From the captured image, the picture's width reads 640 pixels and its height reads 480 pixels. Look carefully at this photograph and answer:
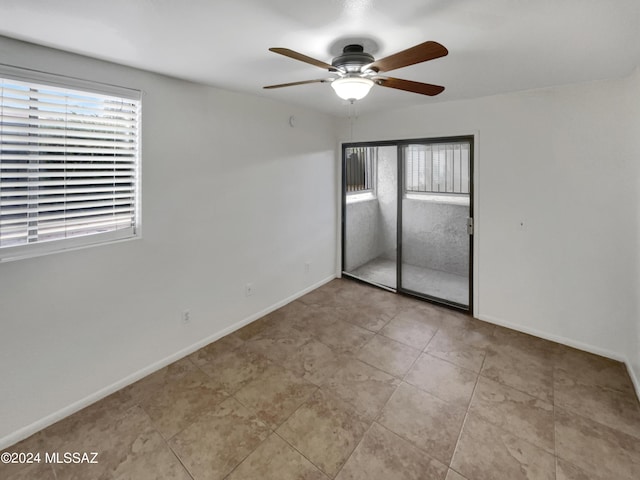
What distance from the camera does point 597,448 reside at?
175cm

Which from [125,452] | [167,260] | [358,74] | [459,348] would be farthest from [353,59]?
[125,452]

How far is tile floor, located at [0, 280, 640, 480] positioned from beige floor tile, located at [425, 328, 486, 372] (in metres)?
0.02

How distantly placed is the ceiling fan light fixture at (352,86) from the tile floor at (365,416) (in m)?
2.01

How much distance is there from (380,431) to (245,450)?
809 millimetres

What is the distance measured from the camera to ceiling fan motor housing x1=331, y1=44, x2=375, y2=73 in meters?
1.73

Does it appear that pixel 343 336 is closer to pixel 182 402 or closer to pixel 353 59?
pixel 182 402

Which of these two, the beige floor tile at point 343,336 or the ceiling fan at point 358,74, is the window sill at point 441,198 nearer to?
the beige floor tile at point 343,336

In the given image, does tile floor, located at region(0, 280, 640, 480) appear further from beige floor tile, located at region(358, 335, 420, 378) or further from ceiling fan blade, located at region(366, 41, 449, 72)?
ceiling fan blade, located at region(366, 41, 449, 72)

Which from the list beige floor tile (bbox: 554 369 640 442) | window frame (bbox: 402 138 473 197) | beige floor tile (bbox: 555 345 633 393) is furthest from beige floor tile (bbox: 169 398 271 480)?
window frame (bbox: 402 138 473 197)

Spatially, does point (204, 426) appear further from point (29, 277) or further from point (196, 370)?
point (29, 277)

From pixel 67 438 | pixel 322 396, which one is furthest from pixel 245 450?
pixel 67 438

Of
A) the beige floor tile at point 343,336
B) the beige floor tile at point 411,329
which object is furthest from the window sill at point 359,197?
the beige floor tile at point 343,336

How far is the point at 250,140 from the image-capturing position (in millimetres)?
3053

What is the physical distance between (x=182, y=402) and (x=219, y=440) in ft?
1.56
